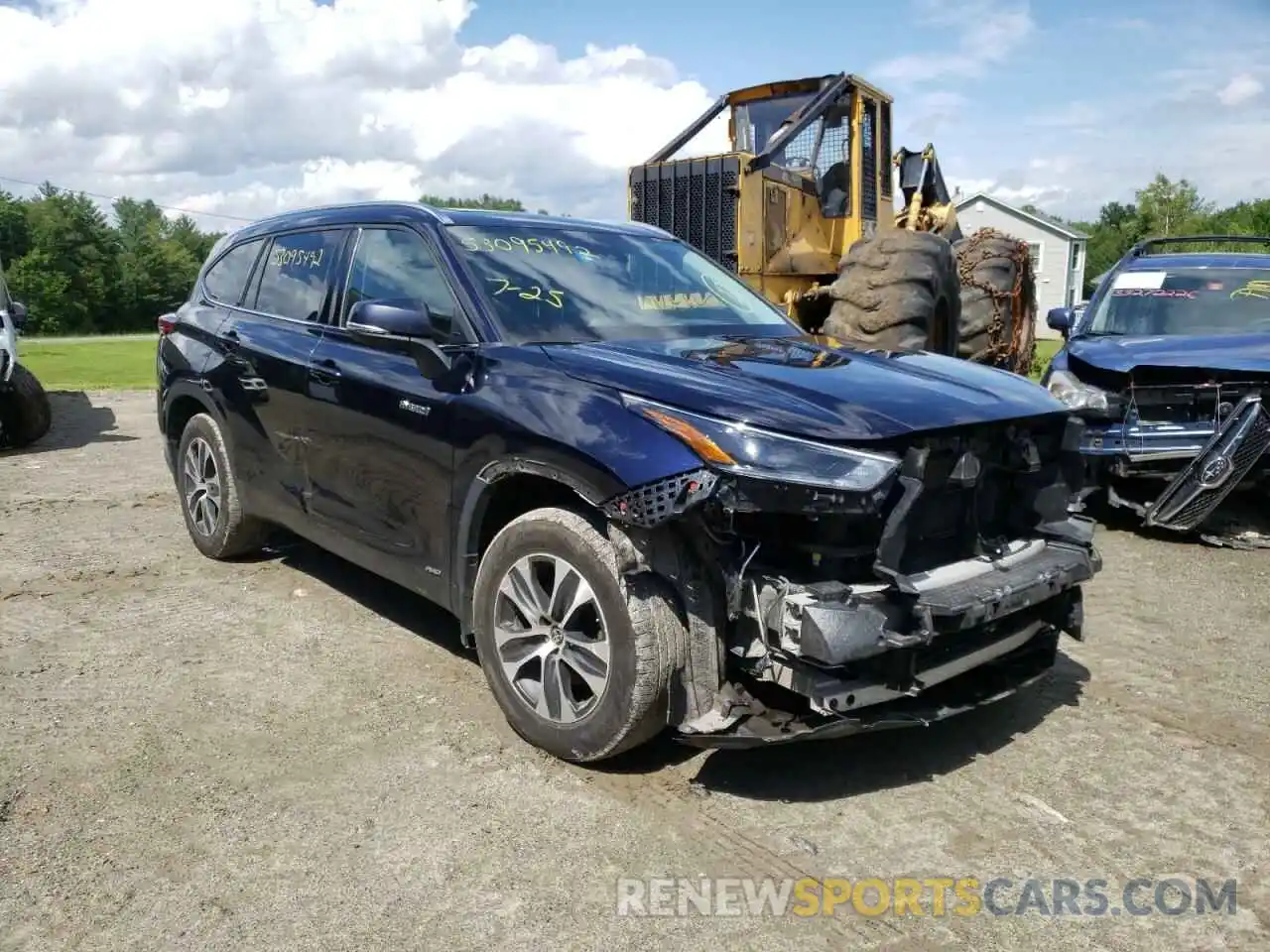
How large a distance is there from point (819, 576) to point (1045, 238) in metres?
49.9

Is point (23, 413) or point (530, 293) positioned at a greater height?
point (530, 293)

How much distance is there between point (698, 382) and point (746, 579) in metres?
0.68

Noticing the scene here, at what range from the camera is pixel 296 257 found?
5164mm

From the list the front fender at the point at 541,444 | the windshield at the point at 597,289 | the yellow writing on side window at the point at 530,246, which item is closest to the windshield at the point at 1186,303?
the windshield at the point at 597,289

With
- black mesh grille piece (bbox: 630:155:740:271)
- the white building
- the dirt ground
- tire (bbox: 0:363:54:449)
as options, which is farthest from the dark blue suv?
the white building

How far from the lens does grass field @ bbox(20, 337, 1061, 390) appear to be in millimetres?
18062

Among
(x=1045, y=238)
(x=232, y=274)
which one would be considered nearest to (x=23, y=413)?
(x=232, y=274)

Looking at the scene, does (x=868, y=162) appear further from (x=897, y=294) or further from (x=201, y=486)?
(x=201, y=486)

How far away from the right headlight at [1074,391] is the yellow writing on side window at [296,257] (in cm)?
457

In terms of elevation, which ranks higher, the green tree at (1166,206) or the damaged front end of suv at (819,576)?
the green tree at (1166,206)

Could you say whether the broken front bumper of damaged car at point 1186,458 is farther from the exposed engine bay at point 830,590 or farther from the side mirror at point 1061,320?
the exposed engine bay at point 830,590

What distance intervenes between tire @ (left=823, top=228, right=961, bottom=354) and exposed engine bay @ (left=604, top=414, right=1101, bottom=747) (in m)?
3.89

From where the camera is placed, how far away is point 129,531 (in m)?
→ 6.89

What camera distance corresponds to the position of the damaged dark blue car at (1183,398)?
629 cm
